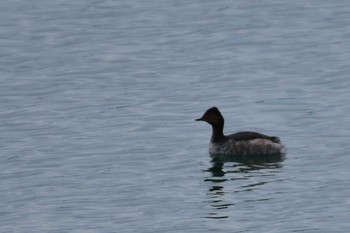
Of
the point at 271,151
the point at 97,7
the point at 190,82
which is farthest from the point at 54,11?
the point at 271,151

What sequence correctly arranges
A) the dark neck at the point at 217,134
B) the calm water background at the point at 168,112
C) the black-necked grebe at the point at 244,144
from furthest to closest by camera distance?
the dark neck at the point at 217,134 < the black-necked grebe at the point at 244,144 < the calm water background at the point at 168,112

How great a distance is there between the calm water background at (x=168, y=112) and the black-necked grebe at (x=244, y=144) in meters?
0.37

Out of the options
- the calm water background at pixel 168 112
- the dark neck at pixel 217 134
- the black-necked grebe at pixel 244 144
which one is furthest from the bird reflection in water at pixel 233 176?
the dark neck at pixel 217 134

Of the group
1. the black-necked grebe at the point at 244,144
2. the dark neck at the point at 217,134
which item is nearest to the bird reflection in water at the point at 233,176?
the black-necked grebe at the point at 244,144

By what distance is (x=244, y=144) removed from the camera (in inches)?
1371

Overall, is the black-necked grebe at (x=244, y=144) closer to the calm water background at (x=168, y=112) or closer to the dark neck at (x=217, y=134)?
the dark neck at (x=217, y=134)

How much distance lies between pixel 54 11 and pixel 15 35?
4054mm

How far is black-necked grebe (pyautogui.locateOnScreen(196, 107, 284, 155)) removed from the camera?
34.1m

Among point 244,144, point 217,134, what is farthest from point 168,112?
point 244,144

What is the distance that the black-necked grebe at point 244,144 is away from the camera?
34.1 meters

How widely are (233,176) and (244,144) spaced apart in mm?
2727

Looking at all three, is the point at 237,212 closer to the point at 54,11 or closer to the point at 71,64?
the point at 71,64

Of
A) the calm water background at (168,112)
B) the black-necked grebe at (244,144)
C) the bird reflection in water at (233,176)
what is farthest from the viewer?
the black-necked grebe at (244,144)

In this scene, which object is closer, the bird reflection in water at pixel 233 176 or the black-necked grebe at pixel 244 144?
the bird reflection in water at pixel 233 176
